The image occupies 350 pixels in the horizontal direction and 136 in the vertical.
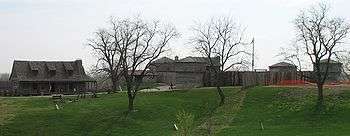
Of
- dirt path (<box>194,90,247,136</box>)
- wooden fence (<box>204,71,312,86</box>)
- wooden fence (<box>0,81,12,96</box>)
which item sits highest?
wooden fence (<box>204,71,312,86</box>)

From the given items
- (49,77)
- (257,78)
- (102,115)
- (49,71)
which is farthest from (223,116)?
(49,71)

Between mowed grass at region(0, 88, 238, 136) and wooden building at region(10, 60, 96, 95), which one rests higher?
wooden building at region(10, 60, 96, 95)

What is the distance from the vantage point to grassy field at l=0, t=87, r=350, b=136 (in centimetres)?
4712

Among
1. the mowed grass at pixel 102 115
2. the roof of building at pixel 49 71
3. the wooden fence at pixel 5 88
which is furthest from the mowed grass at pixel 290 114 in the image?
the roof of building at pixel 49 71

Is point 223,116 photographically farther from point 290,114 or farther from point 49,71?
point 49,71

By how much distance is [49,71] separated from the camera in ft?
291

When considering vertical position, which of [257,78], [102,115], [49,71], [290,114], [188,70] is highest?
[188,70]

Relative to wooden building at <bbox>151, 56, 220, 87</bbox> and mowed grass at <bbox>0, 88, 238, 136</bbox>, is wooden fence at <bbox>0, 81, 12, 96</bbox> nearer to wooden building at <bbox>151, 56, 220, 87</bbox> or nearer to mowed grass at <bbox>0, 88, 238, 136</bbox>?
mowed grass at <bbox>0, 88, 238, 136</bbox>

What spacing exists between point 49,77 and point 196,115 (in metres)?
39.2

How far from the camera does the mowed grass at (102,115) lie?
48.2 metres

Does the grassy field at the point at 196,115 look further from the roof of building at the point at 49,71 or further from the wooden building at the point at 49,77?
the roof of building at the point at 49,71

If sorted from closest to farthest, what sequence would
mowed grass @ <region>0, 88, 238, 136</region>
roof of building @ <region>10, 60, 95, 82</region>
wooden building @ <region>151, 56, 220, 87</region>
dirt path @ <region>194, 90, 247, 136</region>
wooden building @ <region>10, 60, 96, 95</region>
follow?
1. dirt path @ <region>194, 90, 247, 136</region>
2. mowed grass @ <region>0, 88, 238, 136</region>
3. wooden building @ <region>10, 60, 96, 95</region>
4. roof of building @ <region>10, 60, 95, 82</region>
5. wooden building @ <region>151, 56, 220, 87</region>

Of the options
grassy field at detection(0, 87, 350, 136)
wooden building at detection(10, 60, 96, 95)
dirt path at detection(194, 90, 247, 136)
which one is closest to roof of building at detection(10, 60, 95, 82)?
wooden building at detection(10, 60, 96, 95)

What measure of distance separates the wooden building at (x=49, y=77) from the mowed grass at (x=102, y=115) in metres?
20.3
